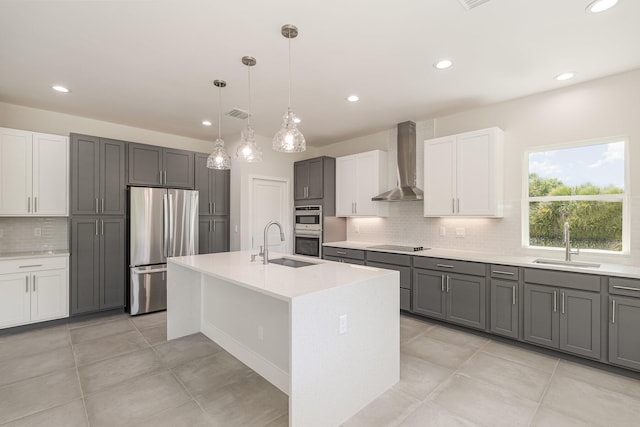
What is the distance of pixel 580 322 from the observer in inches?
109

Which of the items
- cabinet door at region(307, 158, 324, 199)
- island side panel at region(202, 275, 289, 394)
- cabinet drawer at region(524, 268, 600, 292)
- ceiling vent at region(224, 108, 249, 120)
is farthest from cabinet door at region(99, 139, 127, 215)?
cabinet drawer at region(524, 268, 600, 292)

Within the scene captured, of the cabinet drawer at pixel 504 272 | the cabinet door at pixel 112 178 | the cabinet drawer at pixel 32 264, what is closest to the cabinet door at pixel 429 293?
the cabinet drawer at pixel 504 272

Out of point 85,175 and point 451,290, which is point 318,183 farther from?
point 85,175

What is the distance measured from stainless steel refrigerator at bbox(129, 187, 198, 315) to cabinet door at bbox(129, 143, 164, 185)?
26cm

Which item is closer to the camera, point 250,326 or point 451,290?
point 250,326

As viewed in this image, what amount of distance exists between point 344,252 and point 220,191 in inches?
93.5

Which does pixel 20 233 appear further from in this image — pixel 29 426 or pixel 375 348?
pixel 375 348

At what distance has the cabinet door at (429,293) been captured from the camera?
3.68 m

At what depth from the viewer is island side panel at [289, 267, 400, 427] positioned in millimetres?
1791

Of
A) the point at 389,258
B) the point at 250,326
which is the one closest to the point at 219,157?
the point at 250,326

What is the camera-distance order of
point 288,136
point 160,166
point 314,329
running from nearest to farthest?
1. point 314,329
2. point 288,136
3. point 160,166

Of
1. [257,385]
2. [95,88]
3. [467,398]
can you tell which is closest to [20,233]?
[95,88]

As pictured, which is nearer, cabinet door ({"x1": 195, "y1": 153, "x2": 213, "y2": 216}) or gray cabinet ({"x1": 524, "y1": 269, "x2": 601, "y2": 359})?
gray cabinet ({"x1": 524, "y1": 269, "x2": 601, "y2": 359})

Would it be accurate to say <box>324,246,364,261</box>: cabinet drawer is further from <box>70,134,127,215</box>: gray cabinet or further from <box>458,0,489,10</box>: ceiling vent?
<box>458,0,489,10</box>: ceiling vent
